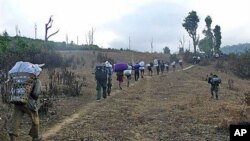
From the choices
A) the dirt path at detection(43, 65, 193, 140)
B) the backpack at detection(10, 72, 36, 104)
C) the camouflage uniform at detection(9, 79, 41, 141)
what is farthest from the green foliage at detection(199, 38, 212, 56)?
A: the backpack at detection(10, 72, 36, 104)

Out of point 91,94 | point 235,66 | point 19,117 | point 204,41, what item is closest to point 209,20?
point 204,41

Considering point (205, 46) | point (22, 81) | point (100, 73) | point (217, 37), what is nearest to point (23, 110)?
point (22, 81)

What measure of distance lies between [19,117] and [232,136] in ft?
14.9

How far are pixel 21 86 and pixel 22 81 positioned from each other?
117mm

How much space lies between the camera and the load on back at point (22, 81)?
28.8ft

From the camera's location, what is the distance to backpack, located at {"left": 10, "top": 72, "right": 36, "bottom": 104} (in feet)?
28.8

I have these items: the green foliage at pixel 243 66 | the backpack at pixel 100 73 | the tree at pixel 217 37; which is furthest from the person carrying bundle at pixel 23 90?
the tree at pixel 217 37

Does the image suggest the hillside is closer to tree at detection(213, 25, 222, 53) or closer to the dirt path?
the dirt path

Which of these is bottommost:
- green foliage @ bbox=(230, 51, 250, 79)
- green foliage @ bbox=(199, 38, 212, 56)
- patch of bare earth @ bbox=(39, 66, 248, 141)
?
patch of bare earth @ bbox=(39, 66, 248, 141)

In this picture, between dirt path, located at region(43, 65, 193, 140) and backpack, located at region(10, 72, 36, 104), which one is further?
dirt path, located at region(43, 65, 193, 140)

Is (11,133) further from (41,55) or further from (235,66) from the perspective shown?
(235,66)

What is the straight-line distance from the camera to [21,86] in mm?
8859

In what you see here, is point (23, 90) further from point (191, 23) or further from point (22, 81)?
point (191, 23)

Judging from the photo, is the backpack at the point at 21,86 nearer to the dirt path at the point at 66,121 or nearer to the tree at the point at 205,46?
the dirt path at the point at 66,121
